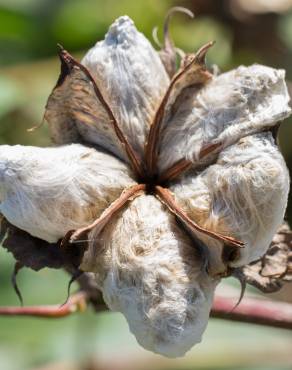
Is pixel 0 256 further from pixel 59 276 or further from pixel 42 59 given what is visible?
pixel 42 59

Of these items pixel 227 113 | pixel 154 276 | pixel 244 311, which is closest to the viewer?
pixel 154 276

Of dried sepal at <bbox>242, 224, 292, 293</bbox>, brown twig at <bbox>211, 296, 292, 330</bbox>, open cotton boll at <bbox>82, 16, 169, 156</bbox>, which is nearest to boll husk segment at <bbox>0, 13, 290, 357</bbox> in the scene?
open cotton boll at <bbox>82, 16, 169, 156</bbox>

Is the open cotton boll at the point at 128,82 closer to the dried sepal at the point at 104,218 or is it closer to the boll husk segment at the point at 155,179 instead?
the boll husk segment at the point at 155,179

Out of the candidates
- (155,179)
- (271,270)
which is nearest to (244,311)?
(271,270)

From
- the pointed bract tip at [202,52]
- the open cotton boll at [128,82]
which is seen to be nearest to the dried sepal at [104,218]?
the open cotton boll at [128,82]

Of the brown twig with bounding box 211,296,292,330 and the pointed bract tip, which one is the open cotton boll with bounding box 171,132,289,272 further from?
the brown twig with bounding box 211,296,292,330

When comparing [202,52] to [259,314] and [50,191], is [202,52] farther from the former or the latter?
[259,314]
